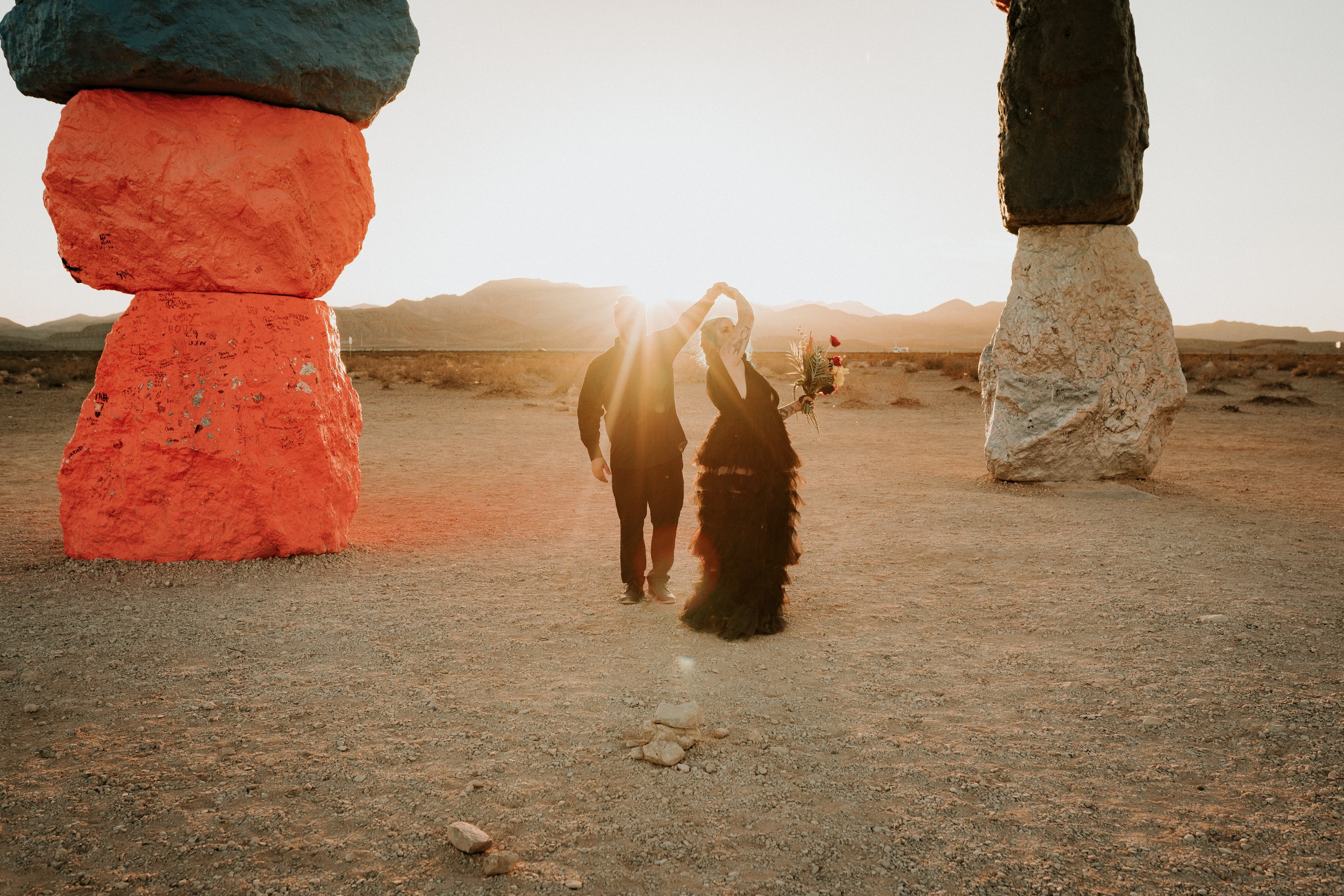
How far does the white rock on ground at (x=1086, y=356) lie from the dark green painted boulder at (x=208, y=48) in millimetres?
7037

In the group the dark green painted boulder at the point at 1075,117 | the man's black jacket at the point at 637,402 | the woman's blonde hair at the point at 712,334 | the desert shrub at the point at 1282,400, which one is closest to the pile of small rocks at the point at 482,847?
the woman's blonde hair at the point at 712,334

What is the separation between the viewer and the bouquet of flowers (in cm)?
539

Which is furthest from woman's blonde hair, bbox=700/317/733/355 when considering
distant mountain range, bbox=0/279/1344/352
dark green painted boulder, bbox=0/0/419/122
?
distant mountain range, bbox=0/279/1344/352

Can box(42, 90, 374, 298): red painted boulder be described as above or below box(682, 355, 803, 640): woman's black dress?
above

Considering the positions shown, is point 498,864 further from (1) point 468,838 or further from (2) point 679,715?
(2) point 679,715

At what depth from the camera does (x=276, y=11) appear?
19.2 feet

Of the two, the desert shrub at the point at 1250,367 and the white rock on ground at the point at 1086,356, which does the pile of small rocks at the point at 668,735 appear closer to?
the white rock on ground at the point at 1086,356

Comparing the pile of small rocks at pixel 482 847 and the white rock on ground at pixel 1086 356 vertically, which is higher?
the white rock on ground at pixel 1086 356

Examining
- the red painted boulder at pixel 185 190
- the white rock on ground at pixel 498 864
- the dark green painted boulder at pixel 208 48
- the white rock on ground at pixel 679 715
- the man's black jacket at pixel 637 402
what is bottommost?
the white rock on ground at pixel 498 864

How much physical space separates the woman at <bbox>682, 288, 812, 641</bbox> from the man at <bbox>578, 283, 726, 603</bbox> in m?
0.54

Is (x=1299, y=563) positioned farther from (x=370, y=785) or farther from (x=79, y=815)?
(x=79, y=815)

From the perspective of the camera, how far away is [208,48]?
5.63m

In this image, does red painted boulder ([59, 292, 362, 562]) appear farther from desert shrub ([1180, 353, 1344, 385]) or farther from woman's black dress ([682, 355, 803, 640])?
desert shrub ([1180, 353, 1344, 385])

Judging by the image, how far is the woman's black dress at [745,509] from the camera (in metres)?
4.71
